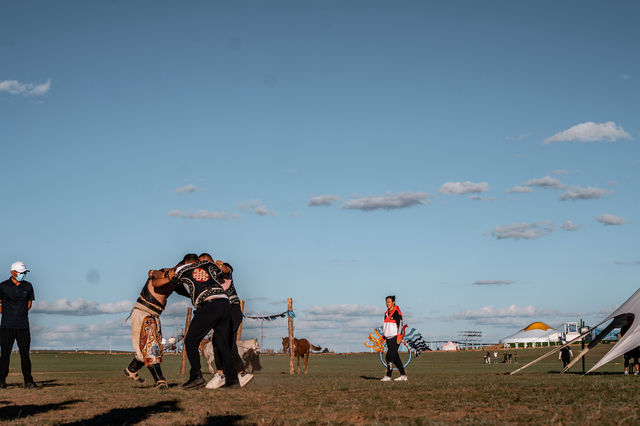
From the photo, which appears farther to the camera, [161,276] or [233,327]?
[233,327]

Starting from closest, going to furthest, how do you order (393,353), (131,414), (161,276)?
(131,414)
(161,276)
(393,353)

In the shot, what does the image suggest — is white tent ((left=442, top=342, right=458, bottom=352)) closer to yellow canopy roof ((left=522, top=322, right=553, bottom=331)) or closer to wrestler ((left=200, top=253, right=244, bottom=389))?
yellow canopy roof ((left=522, top=322, right=553, bottom=331))

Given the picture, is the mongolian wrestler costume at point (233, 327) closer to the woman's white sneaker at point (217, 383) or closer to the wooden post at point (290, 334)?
the woman's white sneaker at point (217, 383)

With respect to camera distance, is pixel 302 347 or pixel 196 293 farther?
pixel 302 347

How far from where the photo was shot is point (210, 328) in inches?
467

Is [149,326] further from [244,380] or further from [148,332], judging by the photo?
[244,380]

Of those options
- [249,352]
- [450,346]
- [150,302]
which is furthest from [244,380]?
[450,346]

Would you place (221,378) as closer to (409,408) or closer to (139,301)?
(139,301)

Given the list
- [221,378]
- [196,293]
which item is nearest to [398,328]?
[221,378]

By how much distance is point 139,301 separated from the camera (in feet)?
42.3

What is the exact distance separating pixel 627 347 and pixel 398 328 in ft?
19.2

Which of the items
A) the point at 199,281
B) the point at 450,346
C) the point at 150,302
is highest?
the point at 199,281

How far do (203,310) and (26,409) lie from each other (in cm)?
316

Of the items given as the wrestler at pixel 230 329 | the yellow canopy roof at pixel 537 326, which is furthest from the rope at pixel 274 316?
the yellow canopy roof at pixel 537 326
